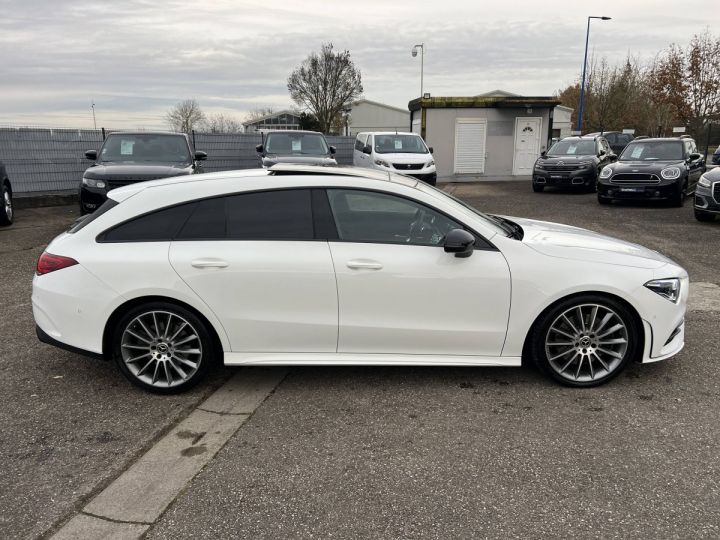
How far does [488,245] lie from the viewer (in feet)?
12.7

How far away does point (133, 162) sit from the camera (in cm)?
1002

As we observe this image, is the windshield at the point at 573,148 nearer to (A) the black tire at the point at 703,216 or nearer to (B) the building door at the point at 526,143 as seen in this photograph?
(B) the building door at the point at 526,143

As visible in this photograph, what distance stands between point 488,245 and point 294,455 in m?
1.84

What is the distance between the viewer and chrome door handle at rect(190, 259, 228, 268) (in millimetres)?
3791

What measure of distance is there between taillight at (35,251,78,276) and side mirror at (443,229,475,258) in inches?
97.9

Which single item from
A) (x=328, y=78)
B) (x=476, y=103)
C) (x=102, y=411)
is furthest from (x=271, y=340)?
(x=328, y=78)

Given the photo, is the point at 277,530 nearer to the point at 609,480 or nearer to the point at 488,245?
the point at 609,480

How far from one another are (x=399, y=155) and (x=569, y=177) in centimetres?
525

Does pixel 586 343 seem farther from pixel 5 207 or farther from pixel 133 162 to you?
pixel 5 207

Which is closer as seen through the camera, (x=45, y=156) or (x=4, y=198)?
(x=4, y=198)

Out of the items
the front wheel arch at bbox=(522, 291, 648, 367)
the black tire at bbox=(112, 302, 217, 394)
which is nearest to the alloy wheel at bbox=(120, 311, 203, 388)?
the black tire at bbox=(112, 302, 217, 394)

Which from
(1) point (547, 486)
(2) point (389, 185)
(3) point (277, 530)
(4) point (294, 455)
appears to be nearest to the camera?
(3) point (277, 530)

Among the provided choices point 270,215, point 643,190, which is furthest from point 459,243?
point 643,190

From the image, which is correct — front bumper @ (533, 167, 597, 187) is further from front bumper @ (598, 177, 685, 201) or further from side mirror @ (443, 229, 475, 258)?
side mirror @ (443, 229, 475, 258)
